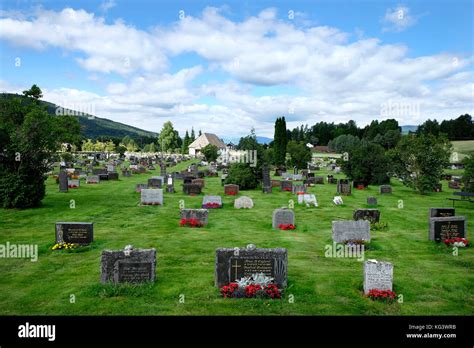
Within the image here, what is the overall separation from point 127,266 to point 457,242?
12.0m

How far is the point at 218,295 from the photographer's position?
9.38 m

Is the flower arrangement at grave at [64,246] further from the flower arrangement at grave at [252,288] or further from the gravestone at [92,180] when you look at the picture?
Answer: the gravestone at [92,180]

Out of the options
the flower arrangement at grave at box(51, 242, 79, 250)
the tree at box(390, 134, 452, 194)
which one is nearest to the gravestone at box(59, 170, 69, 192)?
the flower arrangement at grave at box(51, 242, 79, 250)

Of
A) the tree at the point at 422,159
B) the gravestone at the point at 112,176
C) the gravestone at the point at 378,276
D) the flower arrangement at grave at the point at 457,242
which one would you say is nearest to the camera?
the gravestone at the point at 378,276

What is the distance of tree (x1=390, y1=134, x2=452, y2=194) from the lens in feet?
101

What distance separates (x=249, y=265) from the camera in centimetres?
983

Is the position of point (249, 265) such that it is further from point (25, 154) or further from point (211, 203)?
point (25, 154)

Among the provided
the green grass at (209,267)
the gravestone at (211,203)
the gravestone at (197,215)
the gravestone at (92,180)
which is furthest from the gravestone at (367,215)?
the gravestone at (92,180)

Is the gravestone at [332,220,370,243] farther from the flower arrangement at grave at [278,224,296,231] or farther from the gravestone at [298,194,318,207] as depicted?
the gravestone at [298,194,318,207]

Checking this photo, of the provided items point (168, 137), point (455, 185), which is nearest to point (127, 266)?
point (455, 185)

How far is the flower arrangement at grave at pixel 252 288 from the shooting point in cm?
930

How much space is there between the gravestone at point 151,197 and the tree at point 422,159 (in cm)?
2060
